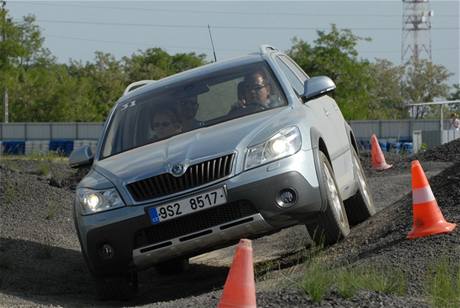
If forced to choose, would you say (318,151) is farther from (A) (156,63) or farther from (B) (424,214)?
(A) (156,63)

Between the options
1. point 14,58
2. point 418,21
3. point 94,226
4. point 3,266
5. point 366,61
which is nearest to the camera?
point 94,226

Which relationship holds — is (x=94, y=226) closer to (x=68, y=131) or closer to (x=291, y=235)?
(x=291, y=235)

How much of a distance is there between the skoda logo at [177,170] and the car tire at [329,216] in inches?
42.6

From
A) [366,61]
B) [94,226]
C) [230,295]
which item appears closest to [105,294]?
[94,226]

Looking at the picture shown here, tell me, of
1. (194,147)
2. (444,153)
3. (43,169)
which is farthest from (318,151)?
(43,169)

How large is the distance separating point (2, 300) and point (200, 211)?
171 centimetres

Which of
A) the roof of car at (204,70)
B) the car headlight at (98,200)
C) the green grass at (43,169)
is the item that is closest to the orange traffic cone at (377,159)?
the green grass at (43,169)

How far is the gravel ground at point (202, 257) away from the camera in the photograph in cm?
739

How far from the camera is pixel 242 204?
848 centimetres

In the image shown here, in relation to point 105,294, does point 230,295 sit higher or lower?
higher

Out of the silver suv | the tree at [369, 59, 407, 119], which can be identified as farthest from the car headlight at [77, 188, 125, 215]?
the tree at [369, 59, 407, 119]

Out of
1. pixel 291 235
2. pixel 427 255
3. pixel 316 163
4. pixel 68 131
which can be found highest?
pixel 316 163

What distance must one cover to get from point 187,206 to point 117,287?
1065 mm

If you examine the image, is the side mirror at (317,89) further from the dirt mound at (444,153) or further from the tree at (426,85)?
the tree at (426,85)
